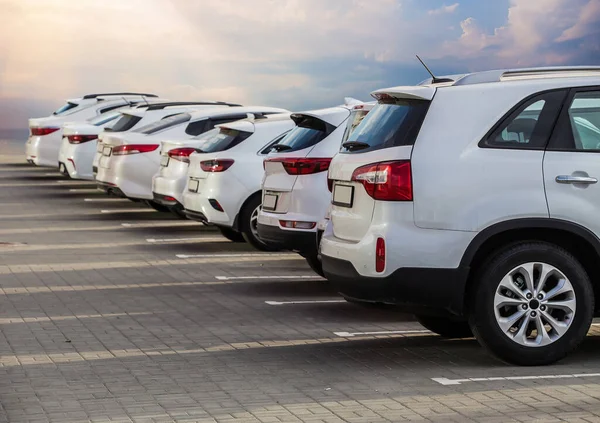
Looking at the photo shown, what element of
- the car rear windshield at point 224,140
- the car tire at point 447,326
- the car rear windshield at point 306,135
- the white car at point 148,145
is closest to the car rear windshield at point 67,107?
the white car at point 148,145

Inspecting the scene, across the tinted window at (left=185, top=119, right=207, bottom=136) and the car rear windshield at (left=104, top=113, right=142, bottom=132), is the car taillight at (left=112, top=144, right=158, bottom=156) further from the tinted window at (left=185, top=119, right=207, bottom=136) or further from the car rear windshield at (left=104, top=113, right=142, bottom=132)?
the car rear windshield at (left=104, top=113, right=142, bottom=132)

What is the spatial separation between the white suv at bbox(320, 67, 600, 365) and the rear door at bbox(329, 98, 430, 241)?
12 mm

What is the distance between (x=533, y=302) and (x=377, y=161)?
1.31 meters

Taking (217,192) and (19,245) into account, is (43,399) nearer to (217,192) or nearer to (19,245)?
(217,192)

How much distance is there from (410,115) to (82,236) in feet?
32.5

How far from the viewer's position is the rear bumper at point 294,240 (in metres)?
11.5

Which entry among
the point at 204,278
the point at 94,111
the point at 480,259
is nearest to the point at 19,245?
the point at 204,278

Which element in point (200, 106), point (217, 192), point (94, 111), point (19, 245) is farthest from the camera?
point (94, 111)

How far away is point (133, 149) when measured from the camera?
61.5 feet

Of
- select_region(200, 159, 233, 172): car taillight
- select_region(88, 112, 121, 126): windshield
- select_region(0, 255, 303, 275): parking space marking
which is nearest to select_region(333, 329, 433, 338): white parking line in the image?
select_region(0, 255, 303, 275): parking space marking

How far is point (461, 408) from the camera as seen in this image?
22.7ft

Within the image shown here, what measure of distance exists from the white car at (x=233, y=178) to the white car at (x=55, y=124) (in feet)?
40.7

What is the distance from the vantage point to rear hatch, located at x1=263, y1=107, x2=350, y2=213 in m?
11.8

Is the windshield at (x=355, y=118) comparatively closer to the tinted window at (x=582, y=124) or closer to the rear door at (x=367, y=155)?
the rear door at (x=367, y=155)
